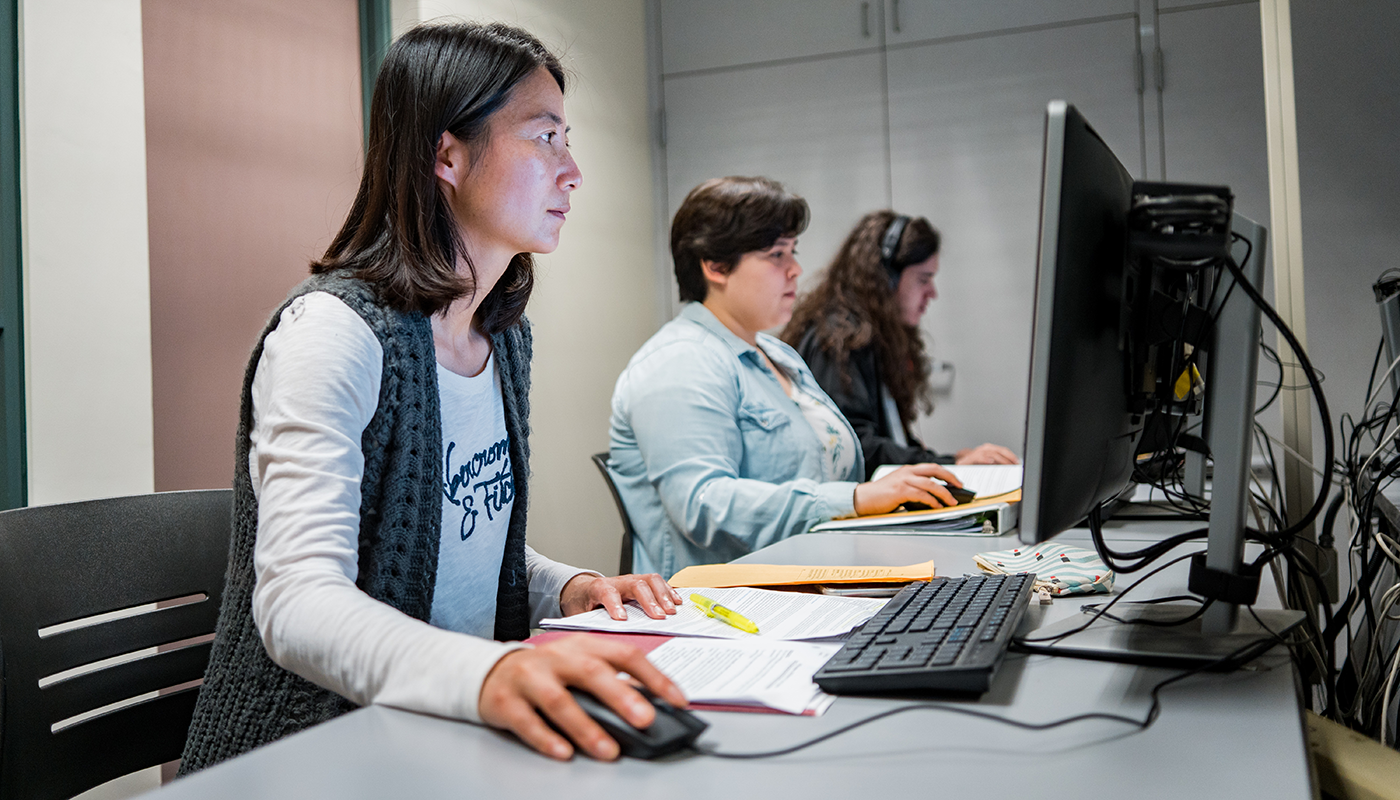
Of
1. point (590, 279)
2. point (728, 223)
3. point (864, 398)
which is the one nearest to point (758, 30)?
point (590, 279)

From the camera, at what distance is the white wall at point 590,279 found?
317 centimetres

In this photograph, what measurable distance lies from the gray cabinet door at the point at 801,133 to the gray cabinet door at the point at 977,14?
0.16 m

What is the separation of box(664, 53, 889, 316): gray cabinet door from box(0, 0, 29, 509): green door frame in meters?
2.45

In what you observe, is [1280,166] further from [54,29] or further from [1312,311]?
[54,29]

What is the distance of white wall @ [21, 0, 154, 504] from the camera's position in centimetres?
168

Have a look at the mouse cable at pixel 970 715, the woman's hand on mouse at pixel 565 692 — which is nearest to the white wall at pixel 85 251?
the woman's hand on mouse at pixel 565 692

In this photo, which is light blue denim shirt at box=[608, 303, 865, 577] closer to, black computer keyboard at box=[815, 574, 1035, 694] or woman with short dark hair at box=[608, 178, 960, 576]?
woman with short dark hair at box=[608, 178, 960, 576]

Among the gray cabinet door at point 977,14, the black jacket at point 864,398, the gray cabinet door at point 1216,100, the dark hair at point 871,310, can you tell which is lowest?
the black jacket at point 864,398

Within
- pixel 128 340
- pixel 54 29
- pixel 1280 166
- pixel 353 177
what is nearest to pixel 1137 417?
pixel 1280 166

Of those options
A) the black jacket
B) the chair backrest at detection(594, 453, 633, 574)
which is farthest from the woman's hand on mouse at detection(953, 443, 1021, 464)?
the chair backrest at detection(594, 453, 633, 574)

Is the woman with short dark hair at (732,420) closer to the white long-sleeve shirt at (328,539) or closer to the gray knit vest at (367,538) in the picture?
the gray knit vest at (367,538)

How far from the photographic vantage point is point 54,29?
5.59ft

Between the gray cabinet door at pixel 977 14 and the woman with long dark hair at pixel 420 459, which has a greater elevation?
the gray cabinet door at pixel 977 14

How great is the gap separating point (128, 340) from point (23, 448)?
10.4 inches
